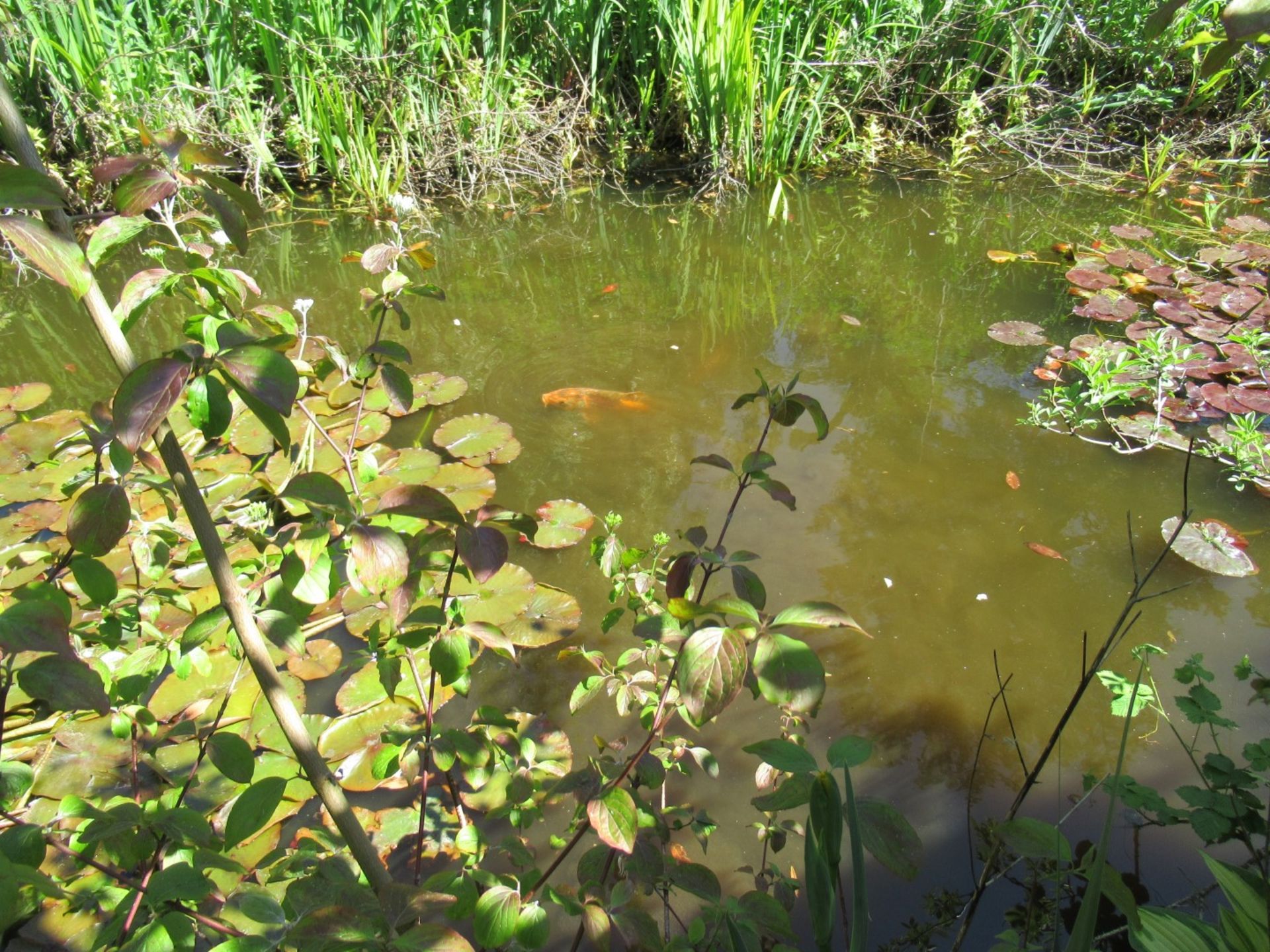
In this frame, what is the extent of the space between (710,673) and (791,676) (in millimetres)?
71

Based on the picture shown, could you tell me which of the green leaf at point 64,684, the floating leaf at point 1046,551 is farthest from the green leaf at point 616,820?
the floating leaf at point 1046,551

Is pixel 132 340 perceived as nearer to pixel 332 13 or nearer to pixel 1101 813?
pixel 332 13

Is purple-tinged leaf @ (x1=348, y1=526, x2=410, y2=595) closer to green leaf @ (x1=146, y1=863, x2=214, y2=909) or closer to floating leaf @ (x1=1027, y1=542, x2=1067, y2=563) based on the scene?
green leaf @ (x1=146, y1=863, x2=214, y2=909)

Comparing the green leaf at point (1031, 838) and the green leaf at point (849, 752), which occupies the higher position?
the green leaf at point (849, 752)

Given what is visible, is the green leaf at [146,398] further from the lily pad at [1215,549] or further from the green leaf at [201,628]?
the lily pad at [1215,549]

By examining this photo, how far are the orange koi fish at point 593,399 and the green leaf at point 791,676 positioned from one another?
1.90 meters

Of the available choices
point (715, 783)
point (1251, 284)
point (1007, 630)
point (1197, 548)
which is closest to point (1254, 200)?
point (1251, 284)

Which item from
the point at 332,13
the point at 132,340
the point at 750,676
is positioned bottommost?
the point at 132,340

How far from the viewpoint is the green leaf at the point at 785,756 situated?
0.68 metres

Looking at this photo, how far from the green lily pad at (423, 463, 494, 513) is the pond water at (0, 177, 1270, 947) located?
7 cm

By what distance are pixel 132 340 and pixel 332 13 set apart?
2.11 metres

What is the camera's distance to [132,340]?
3.16 meters

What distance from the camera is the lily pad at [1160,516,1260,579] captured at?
1.86 meters

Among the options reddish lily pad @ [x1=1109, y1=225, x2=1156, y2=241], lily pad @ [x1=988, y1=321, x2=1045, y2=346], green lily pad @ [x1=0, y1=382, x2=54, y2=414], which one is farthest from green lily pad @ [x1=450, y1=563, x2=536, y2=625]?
reddish lily pad @ [x1=1109, y1=225, x2=1156, y2=241]
